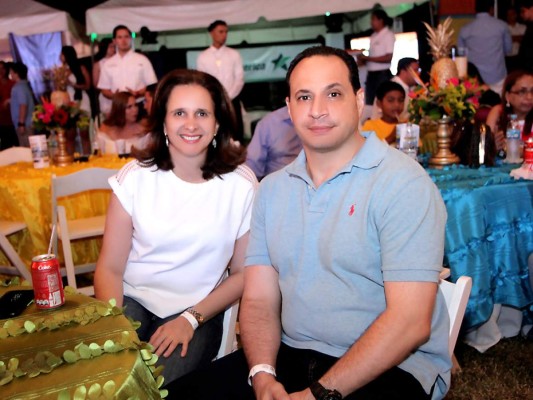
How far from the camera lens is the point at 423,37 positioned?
777 cm

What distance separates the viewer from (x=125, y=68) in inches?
287

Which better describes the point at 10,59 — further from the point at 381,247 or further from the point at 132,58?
the point at 381,247

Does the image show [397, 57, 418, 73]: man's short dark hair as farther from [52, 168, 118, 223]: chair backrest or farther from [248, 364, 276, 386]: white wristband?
[248, 364, 276, 386]: white wristband

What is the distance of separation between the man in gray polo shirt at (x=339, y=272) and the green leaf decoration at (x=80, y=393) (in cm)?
60

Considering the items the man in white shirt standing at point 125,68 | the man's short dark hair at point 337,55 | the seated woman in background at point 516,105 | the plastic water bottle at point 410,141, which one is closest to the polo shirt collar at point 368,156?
the man's short dark hair at point 337,55

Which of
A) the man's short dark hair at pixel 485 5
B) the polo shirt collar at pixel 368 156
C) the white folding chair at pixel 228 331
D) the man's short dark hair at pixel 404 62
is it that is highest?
the man's short dark hair at pixel 485 5

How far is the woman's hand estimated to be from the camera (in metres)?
1.83

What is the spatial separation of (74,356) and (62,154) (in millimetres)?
3306

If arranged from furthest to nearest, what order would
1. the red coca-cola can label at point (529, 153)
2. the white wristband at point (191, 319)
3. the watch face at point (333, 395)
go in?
1. the red coca-cola can label at point (529, 153)
2. the white wristband at point (191, 319)
3. the watch face at point (333, 395)

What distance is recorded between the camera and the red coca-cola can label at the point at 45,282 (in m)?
1.41

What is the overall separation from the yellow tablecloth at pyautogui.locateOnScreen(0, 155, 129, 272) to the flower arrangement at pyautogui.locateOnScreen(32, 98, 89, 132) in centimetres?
39

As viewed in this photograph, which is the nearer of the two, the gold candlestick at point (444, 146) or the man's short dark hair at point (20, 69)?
the gold candlestick at point (444, 146)

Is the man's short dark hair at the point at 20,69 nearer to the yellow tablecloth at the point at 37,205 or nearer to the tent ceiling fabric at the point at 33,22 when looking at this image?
the tent ceiling fabric at the point at 33,22

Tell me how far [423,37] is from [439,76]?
188 inches
